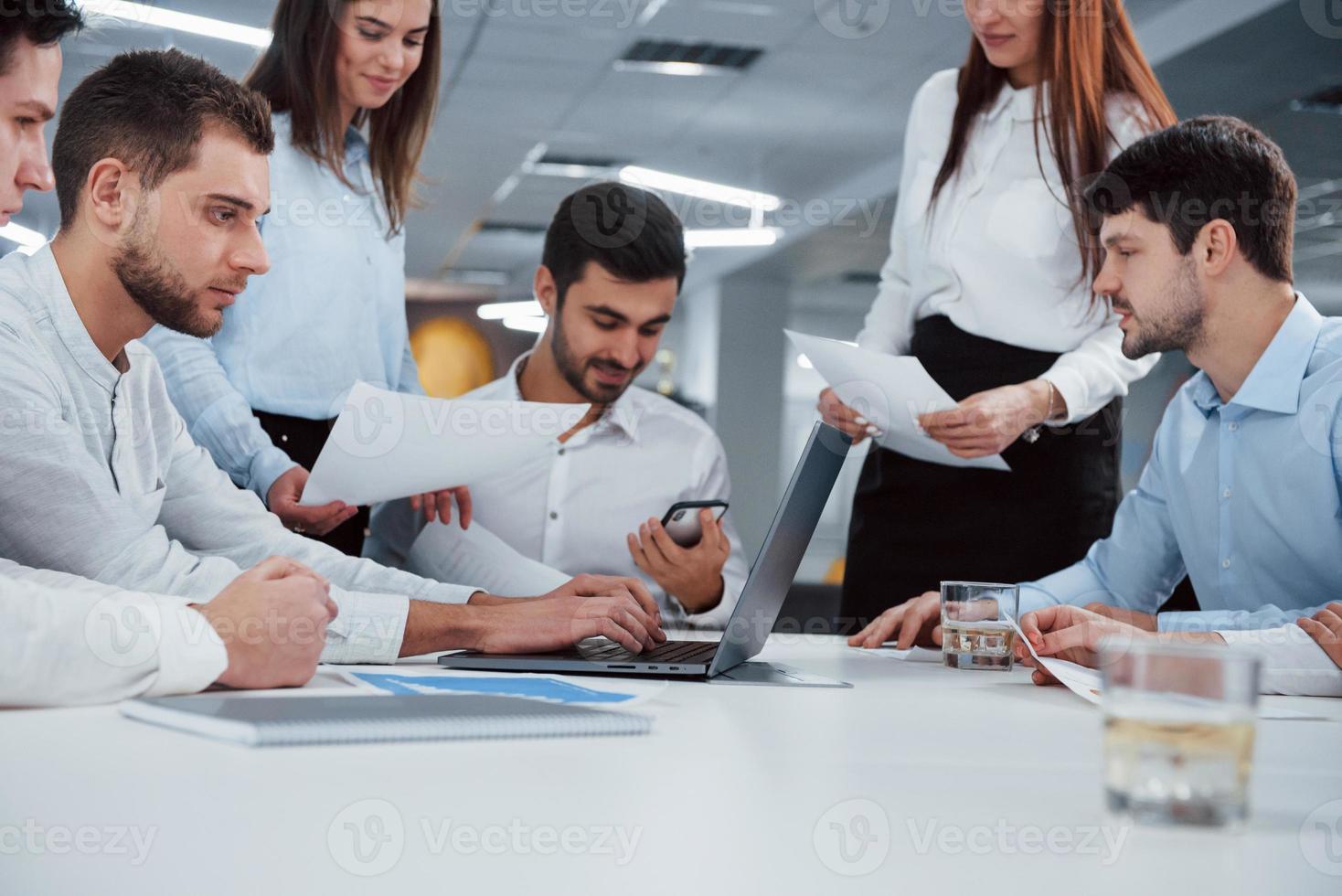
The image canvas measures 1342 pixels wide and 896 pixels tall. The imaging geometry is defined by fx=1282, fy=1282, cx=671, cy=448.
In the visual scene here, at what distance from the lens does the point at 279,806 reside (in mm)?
658

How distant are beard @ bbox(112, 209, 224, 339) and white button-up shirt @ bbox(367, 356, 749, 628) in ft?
2.38

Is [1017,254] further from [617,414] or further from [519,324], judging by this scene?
[519,324]

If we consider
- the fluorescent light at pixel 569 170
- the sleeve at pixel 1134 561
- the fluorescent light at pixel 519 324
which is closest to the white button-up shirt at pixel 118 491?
the sleeve at pixel 1134 561

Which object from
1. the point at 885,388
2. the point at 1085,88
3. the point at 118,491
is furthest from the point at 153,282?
the point at 1085,88

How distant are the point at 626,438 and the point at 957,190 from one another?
2.52 feet

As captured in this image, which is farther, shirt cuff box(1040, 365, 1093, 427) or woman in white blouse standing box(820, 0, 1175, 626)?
woman in white blouse standing box(820, 0, 1175, 626)

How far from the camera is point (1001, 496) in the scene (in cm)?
214

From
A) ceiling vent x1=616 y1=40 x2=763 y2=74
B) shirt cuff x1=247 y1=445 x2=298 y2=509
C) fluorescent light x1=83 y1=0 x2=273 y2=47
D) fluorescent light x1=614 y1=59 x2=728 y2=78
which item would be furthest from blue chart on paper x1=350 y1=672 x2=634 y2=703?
fluorescent light x1=614 y1=59 x2=728 y2=78

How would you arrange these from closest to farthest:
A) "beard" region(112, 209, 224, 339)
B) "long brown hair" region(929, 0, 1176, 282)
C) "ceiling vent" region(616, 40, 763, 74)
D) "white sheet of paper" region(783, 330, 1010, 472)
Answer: "beard" region(112, 209, 224, 339), "white sheet of paper" region(783, 330, 1010, 472), "long brown hair" region(929, 0, 1176, 282), "ceiling vent" region(616, 40, 763, 74)

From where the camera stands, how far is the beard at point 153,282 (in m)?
1.43

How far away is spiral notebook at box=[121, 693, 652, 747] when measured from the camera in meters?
0.79

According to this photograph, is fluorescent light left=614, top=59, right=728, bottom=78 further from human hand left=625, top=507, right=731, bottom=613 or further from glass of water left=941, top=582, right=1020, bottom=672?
glass of water left=941, top=582, right=1020, bottom=672

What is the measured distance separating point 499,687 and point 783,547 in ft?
1.21

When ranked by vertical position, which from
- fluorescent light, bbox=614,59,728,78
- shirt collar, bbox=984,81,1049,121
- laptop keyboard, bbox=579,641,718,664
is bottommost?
laptop keyboard, bbox=579,641,718,664
